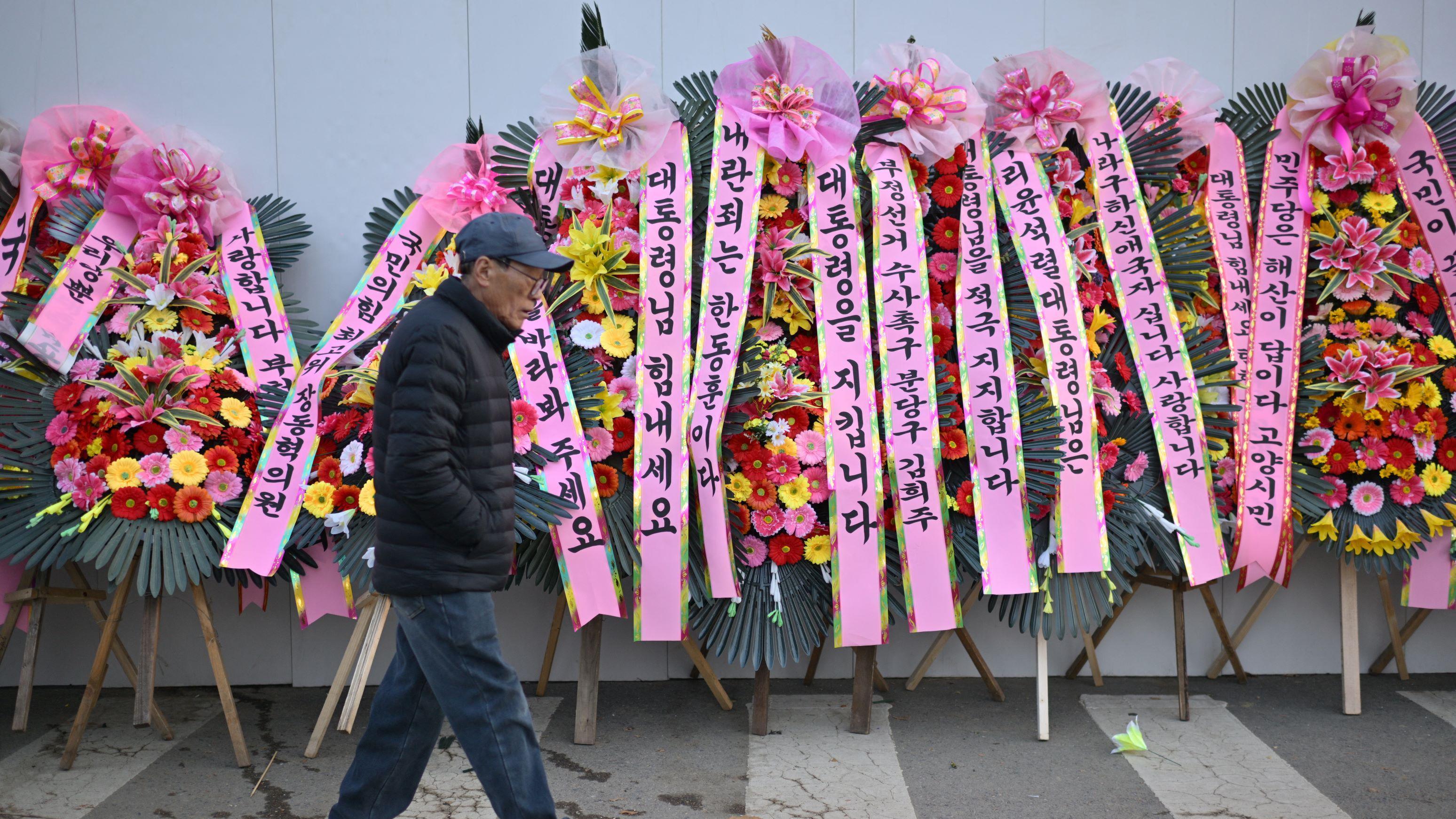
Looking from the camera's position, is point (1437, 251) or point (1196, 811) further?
point (1437, 251)

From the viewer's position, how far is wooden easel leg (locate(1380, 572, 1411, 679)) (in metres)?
3.95

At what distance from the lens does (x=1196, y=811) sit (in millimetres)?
2879

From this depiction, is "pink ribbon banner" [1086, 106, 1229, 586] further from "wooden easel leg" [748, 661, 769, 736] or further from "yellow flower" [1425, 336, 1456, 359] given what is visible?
"wooden easel leg" [748, 661, 769, 736]

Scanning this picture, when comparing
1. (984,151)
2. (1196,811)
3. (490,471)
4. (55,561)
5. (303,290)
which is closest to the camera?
(490,471)

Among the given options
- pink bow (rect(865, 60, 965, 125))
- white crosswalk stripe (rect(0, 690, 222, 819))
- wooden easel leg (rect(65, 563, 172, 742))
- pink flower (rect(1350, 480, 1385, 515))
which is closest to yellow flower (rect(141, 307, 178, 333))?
wooden easel leg (rect(65, 563, 172, 742))

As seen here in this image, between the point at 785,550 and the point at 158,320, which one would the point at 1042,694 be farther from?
the point at 158,320

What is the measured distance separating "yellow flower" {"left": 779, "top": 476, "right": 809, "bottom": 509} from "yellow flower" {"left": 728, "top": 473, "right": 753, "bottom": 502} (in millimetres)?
104

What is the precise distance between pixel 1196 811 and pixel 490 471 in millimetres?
2165

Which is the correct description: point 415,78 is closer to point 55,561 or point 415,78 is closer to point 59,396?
point 59,396

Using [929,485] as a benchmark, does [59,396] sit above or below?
above

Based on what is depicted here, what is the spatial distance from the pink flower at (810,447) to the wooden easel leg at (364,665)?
4.62 ft

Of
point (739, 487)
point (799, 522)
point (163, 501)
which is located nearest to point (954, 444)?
point (799, 522)

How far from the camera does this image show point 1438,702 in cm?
380

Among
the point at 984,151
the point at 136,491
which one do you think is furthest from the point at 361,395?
the point at 984,151
